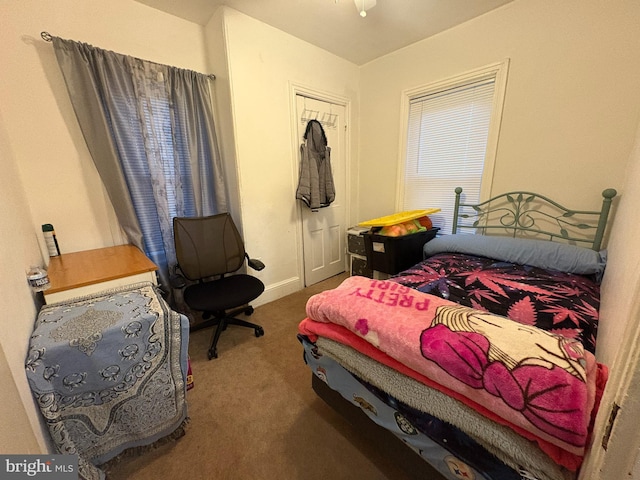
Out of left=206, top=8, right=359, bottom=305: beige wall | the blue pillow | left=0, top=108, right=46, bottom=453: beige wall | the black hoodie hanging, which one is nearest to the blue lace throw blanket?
left=0, top=108, right=46, bottom=453: beige wall

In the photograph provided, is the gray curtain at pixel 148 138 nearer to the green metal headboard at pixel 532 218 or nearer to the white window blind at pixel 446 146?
the white window blind at pixel 446 146

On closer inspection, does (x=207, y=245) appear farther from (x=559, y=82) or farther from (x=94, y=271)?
(x=559, y=82)

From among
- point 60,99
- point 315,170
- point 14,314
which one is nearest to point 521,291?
point 315,170

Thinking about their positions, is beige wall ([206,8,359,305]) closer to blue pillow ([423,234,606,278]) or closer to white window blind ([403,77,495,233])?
white window blind ([403,77,495,233])

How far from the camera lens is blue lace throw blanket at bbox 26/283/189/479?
99 centimetres

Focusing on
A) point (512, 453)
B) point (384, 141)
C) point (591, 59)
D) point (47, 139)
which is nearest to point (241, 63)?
point (47, 139)

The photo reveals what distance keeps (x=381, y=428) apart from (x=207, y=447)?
898 mm

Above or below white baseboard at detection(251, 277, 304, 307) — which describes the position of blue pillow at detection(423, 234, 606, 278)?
above

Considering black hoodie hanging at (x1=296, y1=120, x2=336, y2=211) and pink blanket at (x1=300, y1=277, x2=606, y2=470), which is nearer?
pink blanket at (x1=300, y1=277, x2=606, y2=470)

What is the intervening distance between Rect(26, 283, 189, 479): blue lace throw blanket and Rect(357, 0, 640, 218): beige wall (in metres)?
2.83

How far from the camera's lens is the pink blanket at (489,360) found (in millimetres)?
579

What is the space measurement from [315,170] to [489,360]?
2.36 meters

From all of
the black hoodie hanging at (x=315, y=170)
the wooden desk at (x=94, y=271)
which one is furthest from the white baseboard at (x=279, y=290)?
the wooden desk at (x=94, y=271)

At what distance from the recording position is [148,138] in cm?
197
